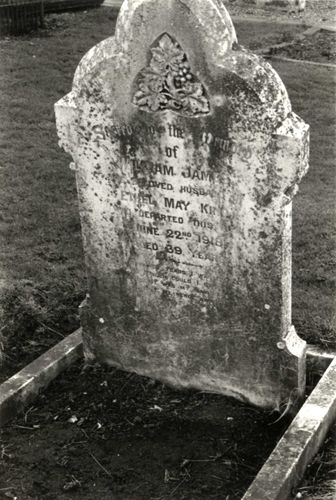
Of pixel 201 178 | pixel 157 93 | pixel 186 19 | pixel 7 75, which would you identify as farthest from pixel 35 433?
pixel 7 75

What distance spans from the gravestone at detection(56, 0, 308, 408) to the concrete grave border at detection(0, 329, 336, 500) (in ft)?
0.72

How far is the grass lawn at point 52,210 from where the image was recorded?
6.40 m

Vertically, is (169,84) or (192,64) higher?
(192,64)

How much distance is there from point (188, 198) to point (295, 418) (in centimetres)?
144

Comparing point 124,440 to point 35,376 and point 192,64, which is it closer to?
point 35,376

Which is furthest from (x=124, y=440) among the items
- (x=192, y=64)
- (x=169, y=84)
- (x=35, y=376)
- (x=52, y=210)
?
(x=52, y=210)

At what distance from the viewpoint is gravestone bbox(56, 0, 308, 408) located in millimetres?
4625

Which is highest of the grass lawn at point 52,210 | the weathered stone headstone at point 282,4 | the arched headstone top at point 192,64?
the arched headstone top at point 192,64

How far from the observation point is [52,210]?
8.37 m

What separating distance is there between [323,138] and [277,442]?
18.7 ft

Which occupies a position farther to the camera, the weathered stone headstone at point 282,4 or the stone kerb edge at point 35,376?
the weathered stone headstone at point 282,4

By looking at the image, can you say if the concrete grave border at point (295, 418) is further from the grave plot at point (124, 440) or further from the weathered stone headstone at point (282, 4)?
the weathered stone headstone at point (282, 4)

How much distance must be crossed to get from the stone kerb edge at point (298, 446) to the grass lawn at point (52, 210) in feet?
2.85

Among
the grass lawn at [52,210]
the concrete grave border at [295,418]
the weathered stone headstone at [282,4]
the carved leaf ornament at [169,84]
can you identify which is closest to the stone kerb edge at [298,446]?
the concrete grave border at [295,418]
